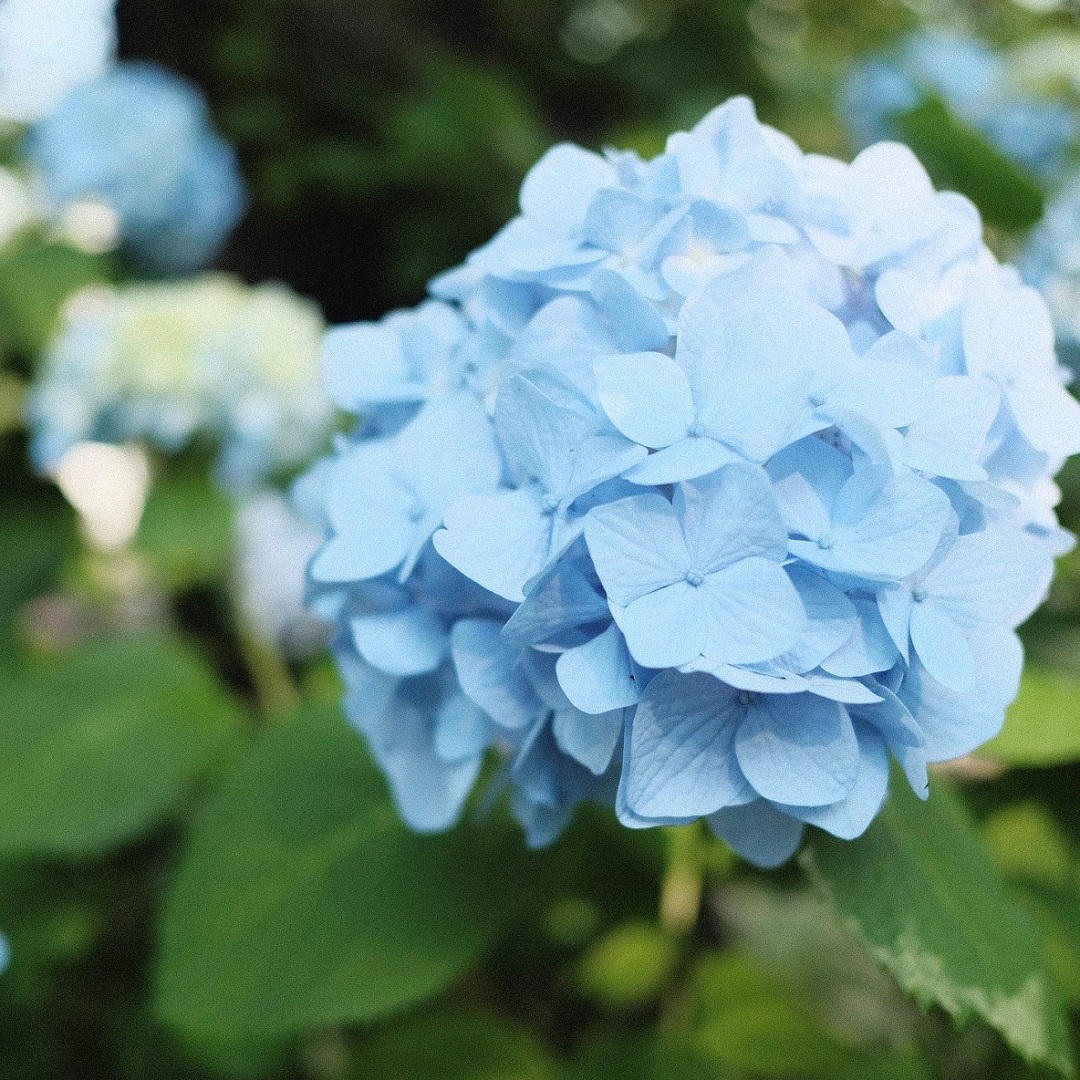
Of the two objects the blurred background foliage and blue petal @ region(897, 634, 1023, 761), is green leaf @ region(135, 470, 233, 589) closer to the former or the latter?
the blurred background foliage

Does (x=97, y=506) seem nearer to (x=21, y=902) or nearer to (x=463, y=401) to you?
(x=21, y=902)

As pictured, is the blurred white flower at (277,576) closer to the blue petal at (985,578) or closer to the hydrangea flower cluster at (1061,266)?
the hydrangea flower cluster at (1061,266)

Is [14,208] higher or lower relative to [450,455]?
lower

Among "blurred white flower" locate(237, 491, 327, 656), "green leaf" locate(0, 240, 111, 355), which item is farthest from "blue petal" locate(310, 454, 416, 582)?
"green leaf" locate(0, 240, 111, 355)

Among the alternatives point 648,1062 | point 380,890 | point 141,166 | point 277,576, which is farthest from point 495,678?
point 141,166

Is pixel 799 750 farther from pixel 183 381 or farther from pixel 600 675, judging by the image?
pixel 183 381

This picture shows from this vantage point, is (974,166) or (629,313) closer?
(629,313)
